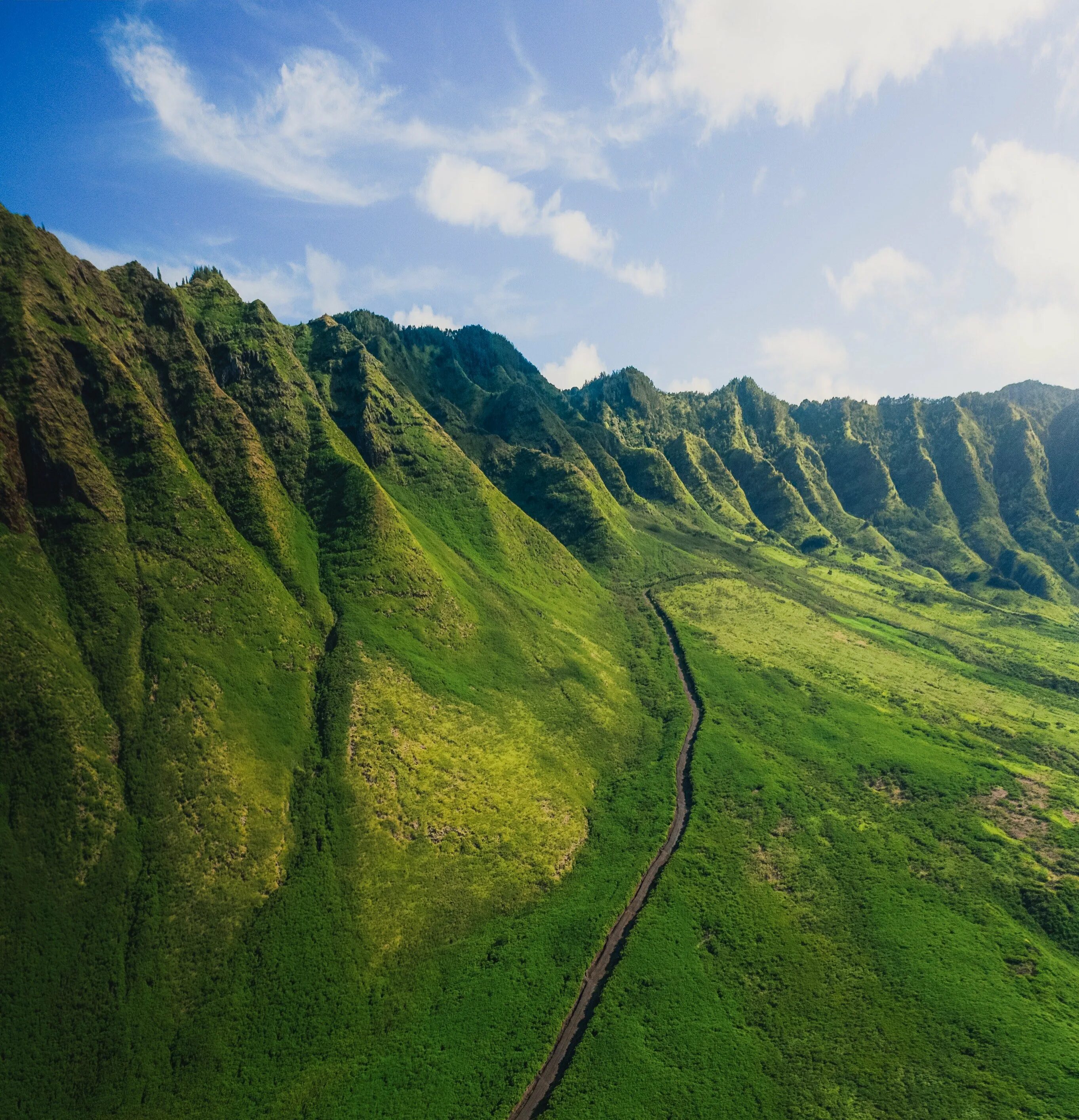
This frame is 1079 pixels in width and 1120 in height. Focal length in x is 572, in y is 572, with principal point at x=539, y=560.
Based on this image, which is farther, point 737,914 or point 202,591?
point 202,591

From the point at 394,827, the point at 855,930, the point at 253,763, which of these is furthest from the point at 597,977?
the point at 253,763

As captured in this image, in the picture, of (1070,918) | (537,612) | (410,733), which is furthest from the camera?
(537,612)

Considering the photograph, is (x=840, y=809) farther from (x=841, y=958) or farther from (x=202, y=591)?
(x=202, y=591)

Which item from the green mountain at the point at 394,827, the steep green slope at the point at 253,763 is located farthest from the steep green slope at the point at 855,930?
the steep green slope at the point at 253,763

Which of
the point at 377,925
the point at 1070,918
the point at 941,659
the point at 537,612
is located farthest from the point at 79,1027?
the point at 941,659

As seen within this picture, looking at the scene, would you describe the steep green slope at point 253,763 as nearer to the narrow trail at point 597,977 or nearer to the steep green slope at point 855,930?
the narrow trail at point 597,977

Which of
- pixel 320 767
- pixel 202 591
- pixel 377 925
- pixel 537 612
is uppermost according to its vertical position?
pixel 202 591
